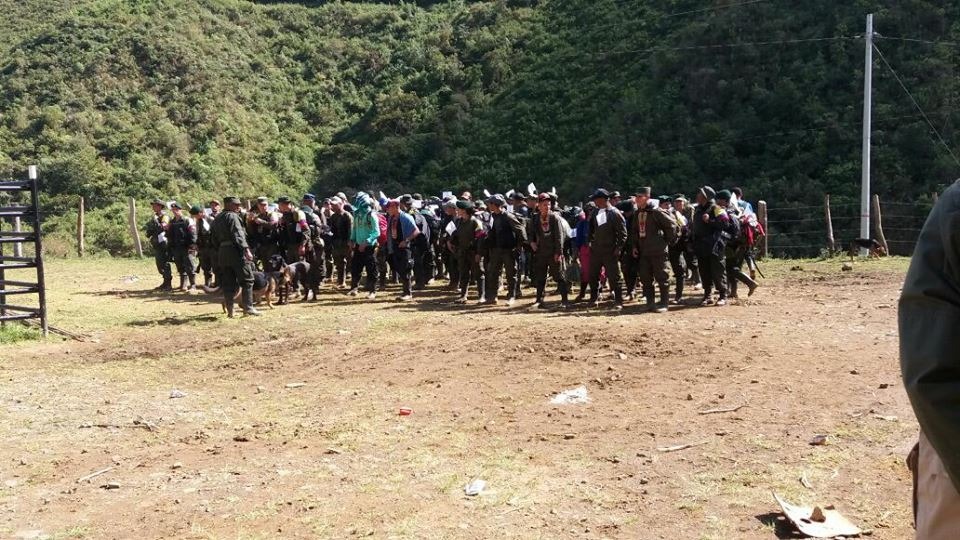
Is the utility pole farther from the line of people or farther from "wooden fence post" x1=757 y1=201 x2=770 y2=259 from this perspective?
the line of people

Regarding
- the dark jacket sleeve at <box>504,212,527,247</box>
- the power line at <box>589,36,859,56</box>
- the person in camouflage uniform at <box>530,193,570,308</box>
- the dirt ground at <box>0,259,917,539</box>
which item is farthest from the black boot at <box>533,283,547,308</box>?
the power line at <box>589,36,859,56</box>

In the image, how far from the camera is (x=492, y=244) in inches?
563

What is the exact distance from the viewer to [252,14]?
50.6 metres

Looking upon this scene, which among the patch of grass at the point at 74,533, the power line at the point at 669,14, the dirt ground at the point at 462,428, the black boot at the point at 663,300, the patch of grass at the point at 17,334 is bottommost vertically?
the patch of grass at the point at 74,533

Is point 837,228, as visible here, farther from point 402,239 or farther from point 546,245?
point 402,239

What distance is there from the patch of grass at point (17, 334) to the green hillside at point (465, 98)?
59.5 feet

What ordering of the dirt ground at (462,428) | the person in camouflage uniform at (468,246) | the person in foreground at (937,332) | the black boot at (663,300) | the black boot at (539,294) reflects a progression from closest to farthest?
the person in foreground at (937,332)
the dirt ground at (462,428)
the black boot at (663,300)
the black boot at (539,294)
the person in camouflage uniform at (468,246)

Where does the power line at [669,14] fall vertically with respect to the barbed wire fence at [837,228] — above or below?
above

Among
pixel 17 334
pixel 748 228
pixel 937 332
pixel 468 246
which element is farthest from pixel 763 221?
pixel 937 332

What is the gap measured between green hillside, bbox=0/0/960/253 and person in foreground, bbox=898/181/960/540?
24022 mm

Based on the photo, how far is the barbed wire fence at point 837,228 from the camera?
73.6 ft

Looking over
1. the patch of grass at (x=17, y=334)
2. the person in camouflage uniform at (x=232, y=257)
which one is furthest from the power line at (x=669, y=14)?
the patch of grass at (x=17, y=334)

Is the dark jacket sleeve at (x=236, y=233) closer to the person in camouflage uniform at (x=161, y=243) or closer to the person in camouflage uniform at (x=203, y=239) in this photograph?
the person in camouflage uniform at (x=203, y=239)

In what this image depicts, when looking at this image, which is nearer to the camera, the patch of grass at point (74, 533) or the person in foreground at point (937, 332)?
the person in foreground at point (937, 332)
